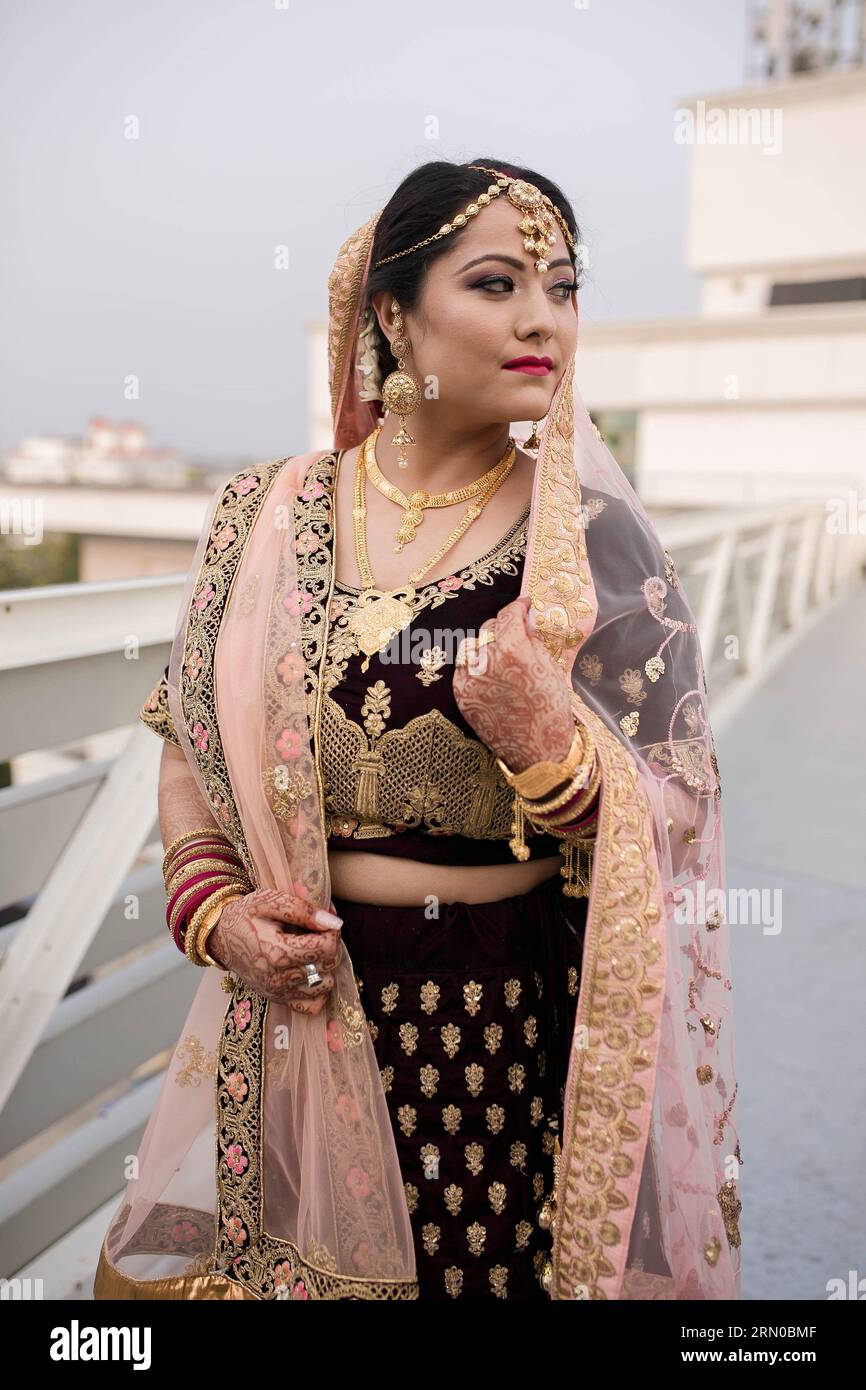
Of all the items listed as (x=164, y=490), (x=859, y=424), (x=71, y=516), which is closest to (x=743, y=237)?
(x=859, y=424)

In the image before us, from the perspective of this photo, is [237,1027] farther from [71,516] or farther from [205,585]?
[71,516]

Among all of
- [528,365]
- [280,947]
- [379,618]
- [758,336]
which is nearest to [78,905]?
[280,947]

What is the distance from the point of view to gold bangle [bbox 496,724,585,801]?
953mm

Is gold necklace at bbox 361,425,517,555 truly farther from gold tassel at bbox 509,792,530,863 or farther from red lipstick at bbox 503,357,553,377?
gold tassel at bbox 509,792,530,863

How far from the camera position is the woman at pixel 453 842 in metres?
1.03

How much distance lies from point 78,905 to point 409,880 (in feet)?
2.67

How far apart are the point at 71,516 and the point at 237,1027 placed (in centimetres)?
2823

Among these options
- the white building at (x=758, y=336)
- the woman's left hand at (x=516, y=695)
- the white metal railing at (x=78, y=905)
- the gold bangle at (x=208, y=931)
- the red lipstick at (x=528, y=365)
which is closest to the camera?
the woman's left hand at (x=516, y=695)

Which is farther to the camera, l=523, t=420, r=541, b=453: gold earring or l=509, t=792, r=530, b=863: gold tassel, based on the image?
l=523, t=420, r=541, b=453: gold earring

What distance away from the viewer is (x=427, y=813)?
1075 mm

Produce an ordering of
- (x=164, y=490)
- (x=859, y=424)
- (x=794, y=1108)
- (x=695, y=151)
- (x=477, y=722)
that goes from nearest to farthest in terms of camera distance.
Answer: (x=477, y=722)
(x=794, y=1108)
(x=859, y=424)
(x=695, y=151)
(x=164, y=490)

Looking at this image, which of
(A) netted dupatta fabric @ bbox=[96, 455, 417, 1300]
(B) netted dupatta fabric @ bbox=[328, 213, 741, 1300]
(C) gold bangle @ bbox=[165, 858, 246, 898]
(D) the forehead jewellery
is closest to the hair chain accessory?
(D) the forehead jewellery

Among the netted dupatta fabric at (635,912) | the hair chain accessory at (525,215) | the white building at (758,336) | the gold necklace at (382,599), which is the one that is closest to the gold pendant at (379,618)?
the gold necklace at (382,599)

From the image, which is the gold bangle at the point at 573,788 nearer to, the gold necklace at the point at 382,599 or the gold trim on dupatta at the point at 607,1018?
the gold trim on dupatta at the point at 607,1018
